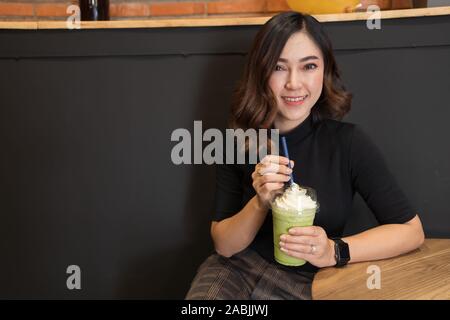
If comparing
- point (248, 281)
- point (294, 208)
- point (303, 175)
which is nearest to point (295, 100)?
point (303, 175)

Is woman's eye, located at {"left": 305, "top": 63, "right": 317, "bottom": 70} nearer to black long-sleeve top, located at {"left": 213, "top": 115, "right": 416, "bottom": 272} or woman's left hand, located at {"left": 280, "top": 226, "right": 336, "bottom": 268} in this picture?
black long-sleeve top, located at {"left": 213, "top": 115, "right": 416, "bottom": 272}

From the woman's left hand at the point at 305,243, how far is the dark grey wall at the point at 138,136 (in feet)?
1.58

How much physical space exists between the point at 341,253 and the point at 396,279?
0.48 ft

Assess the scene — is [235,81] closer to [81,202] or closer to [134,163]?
[134,163]

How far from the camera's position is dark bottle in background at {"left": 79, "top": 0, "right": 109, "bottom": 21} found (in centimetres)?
163

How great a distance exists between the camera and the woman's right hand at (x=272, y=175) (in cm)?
107

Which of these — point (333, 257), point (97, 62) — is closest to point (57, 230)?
point (97, 62)

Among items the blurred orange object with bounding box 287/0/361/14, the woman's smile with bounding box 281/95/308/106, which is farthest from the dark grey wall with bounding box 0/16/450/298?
the woman's smile with bounding box 281/95/308/106

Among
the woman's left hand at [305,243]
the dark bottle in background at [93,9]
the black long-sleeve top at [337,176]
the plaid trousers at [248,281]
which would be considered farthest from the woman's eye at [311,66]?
the dark bottle in background at [93,9]

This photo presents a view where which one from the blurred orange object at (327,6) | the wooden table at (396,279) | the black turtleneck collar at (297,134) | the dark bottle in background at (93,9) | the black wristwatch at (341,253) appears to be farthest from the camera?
the dark bottle in background at (93,9)

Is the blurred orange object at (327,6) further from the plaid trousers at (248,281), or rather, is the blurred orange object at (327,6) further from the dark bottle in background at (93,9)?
the plaid trousers at (248,281)

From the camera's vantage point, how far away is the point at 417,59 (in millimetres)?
1457

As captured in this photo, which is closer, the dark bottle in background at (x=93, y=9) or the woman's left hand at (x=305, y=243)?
the woman's left hand at (x=305, y=243)

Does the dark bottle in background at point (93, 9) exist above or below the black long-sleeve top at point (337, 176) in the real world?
above
